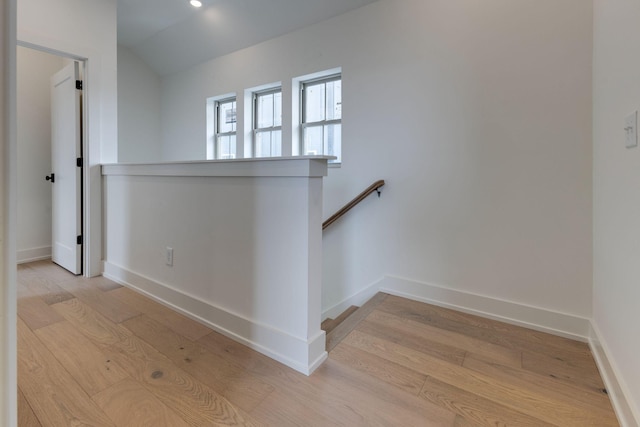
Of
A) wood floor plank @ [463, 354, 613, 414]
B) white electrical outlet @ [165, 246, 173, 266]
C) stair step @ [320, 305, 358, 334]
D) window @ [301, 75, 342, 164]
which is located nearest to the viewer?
wood floor plank @ [463, 354, 613, 414]

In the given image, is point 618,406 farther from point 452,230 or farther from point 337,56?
point 337,56

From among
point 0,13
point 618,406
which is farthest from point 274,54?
point 618,406

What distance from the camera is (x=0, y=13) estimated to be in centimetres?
55

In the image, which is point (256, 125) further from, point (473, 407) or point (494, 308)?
point (473, 407)

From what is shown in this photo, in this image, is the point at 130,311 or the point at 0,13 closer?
the point at 0,13

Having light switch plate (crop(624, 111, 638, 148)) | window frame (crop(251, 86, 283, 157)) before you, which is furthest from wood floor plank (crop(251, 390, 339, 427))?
window frame (crop(251, 86, 283, 157))

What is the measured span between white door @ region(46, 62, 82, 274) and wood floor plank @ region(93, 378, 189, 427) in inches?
76.0

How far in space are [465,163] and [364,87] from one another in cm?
102

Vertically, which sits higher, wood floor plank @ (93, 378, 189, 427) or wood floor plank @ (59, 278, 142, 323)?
wood floor plank @ (59, 278, 142, 323)

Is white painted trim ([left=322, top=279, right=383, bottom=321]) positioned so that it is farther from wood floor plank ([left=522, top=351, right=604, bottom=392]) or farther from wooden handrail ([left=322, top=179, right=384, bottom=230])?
wood floor plank ([left=522, top=351, right=604, bottom=392])

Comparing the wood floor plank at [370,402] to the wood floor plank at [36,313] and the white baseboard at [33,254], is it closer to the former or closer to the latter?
the wood floor plank at [36,313]

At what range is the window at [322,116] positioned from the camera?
9.46 feet

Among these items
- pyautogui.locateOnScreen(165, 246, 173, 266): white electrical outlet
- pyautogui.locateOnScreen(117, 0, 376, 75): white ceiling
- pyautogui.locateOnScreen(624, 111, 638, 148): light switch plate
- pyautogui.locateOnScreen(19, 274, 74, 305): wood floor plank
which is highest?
pyautogui.locateOnScreen(117, 0, 376, 75): white ceiling

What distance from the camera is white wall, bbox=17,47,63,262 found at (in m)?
2.99
